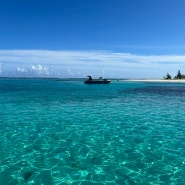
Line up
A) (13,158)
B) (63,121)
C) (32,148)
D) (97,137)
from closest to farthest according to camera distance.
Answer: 1. (13,158)
2. (32,148)
3. (97,137)
4. (63,121)

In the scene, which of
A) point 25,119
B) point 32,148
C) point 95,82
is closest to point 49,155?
point 32,148

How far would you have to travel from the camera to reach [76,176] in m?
8.87

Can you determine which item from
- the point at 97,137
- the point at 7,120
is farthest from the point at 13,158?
the point at 7,120

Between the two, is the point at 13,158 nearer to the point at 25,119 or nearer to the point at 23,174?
the point at 23,174

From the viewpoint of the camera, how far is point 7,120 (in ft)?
60.0

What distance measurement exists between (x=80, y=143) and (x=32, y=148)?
2.65 m

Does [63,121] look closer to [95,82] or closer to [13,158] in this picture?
[13,158]

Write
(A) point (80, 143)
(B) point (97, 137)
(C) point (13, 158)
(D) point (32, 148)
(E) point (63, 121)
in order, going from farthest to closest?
(E) point (63, 121), (B) point (97, 137), (A) point (80, 143), (D) point (32, 148), (C) point (13, 158)

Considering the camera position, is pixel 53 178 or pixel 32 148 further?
pixel 32 148

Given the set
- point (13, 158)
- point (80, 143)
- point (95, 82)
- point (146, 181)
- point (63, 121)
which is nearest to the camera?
point (146, 181)

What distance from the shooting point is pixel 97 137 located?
13.8 m

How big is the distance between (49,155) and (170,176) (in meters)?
5.59

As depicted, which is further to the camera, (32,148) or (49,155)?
(32,148)

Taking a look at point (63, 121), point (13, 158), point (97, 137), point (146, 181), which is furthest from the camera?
point (63, 121)
